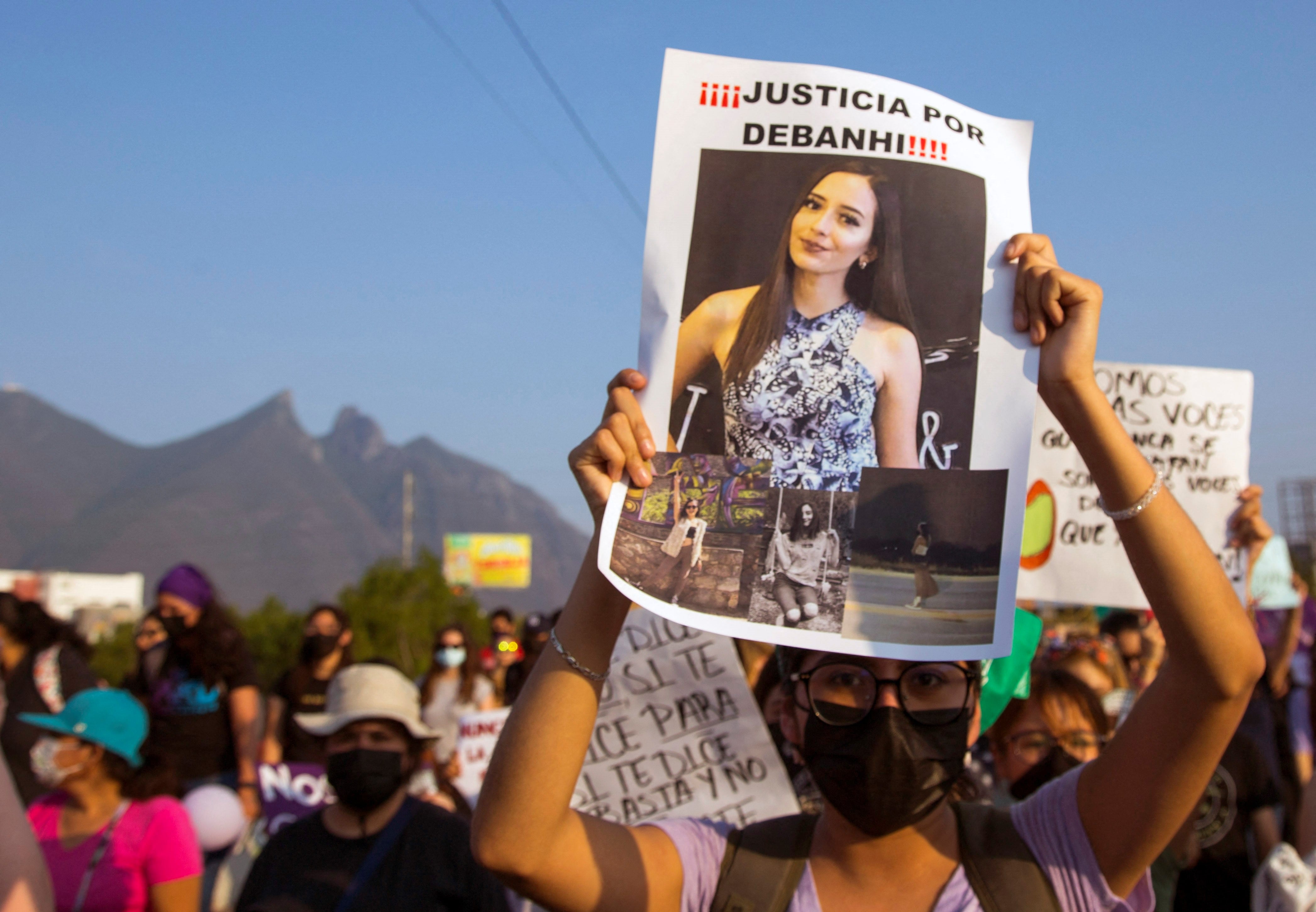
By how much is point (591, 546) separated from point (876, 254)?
65 cm

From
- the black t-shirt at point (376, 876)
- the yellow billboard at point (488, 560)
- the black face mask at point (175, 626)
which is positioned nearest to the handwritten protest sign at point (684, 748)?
the black t-shirt at point (376, 876)

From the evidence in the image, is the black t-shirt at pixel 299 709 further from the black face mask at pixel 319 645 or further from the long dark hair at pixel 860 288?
the long dark hair at pixel 860 288

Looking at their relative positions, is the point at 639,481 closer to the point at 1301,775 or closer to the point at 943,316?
the point at 943,316

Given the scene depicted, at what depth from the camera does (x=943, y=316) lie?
5.93ft

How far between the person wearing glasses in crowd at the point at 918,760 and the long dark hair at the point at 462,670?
6535 mm

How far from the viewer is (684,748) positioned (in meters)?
3.45

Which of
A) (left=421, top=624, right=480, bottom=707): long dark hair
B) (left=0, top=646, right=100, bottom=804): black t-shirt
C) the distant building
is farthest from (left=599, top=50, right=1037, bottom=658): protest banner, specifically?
the distant building

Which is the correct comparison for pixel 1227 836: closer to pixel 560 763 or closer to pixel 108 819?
pixel 560 763

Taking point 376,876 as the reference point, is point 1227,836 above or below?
above

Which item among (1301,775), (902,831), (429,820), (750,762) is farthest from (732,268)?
(1301,775)

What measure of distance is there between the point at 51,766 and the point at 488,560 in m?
84.4

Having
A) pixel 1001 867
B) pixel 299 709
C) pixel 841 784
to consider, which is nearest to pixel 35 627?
pixel 299 709

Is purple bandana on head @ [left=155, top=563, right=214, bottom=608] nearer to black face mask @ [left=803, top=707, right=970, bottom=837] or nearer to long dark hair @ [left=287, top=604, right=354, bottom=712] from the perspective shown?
long dark hair @ [left=287, top=604, right=354, bottom=712]

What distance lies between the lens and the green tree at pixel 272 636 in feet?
168
